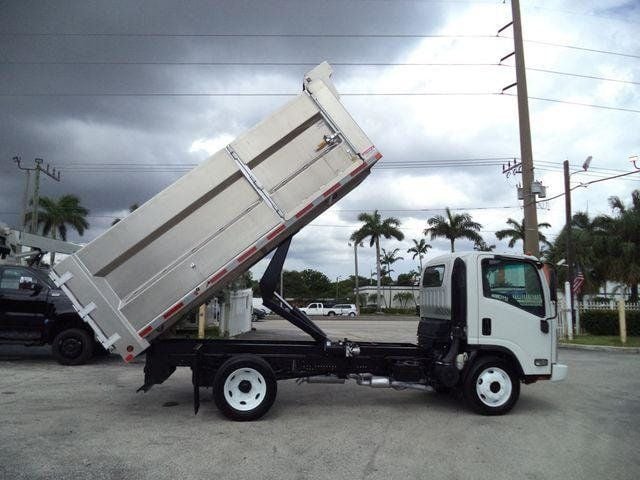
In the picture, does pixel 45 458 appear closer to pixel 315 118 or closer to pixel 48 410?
pixel 48 410

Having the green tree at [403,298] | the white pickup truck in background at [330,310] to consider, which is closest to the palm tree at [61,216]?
the white pickup truck in background at [330,310]

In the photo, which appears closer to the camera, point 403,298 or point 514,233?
point 514,233

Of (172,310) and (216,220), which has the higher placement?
(216,220)

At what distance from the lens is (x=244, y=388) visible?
254 inches

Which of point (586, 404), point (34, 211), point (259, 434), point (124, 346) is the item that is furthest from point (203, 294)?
point (34, 211)

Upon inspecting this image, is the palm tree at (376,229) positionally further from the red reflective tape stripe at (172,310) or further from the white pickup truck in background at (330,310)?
the red reflective tape stripe at (172,310)

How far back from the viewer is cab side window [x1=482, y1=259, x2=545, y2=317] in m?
6.89

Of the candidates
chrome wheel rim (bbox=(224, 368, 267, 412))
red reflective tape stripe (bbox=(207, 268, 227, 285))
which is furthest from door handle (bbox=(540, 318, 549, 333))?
red reflective tape stripe (bbox=(207, 268, 227, 285))

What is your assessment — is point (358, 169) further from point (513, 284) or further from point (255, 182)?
point (513, 284)

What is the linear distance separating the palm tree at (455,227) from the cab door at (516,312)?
4273 centimetres

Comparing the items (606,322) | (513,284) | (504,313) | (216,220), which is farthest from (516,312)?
(606,322)

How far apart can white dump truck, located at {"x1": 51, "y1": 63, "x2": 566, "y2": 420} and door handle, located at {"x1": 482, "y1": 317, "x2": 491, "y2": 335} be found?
50 mm

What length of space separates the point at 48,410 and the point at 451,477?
534 cm

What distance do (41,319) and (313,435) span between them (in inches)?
281
